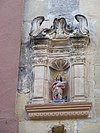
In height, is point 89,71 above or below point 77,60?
below

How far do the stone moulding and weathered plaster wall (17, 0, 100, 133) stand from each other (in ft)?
0.23

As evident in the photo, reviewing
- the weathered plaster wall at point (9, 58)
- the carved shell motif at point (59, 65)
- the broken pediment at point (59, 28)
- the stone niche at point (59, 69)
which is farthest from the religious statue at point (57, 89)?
the broken pediment at point (59, 28)

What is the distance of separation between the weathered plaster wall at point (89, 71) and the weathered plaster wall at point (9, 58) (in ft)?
0.41

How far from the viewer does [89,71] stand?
6191 millimetres

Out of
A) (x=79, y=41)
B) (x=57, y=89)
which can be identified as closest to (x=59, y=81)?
(x=57, y=89)

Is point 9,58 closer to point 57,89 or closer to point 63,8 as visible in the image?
point 57,89

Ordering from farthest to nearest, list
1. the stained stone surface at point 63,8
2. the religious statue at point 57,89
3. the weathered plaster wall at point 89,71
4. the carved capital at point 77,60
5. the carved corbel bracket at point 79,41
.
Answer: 1. the stained stone surface at point 63,8
2. the carved corbel bracket at point 79,41
3. the carved capital at point 77,60
4. the religious statue at point 57,89
5. the weathered plaster wall at point 89,71

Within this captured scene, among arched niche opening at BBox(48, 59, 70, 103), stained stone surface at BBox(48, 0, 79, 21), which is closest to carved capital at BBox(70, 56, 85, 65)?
arched niche opening at BBox(48, 59, 70, 103)

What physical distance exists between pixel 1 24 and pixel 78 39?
1.13 metres

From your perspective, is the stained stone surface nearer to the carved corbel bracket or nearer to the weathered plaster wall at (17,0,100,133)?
the weathered plaster wall at (17,0,100,133)

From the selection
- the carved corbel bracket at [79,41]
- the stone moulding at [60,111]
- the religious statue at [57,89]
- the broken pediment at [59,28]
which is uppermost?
the broken pediment at [59,28]

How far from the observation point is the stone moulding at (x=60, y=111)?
5812 millimetres

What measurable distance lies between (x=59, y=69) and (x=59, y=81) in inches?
9.5

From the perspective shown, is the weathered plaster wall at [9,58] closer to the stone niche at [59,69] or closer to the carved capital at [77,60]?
the stone niche at [59,69]
